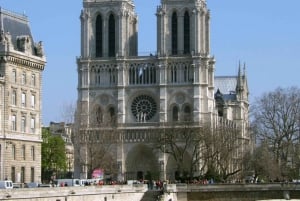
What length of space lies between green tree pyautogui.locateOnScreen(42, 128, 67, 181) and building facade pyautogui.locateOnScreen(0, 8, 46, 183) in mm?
45896

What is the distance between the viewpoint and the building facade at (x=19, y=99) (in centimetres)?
9862

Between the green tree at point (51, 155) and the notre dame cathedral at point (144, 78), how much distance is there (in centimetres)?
844

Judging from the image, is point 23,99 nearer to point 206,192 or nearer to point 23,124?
point 23,124

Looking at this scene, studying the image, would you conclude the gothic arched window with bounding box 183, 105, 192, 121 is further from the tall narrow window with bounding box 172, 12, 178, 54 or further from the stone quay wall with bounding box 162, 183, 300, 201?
the stone quay wall with bounding box 162, 183, 300, 201

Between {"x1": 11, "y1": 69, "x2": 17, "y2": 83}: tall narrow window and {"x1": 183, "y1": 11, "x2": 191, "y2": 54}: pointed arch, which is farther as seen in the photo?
{"x1": 183, "y1": 11, "x2": 191, "y2": 54}: pointed arch

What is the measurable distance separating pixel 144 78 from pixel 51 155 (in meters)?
25.1

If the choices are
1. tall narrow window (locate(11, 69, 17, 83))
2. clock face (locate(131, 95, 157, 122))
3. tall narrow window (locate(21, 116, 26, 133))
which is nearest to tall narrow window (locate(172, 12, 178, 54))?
clock face (locate(131, 95, 157, 122))

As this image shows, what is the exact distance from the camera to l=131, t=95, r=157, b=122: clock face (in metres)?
169

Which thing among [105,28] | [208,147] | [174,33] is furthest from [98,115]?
[208,147]

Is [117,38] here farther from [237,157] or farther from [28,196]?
[28,196]

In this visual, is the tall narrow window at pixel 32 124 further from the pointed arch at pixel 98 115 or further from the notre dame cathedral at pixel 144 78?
the notre dame cathedral at pixel 144 78

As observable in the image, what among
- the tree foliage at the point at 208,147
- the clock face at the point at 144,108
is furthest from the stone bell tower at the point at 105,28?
the tree foliage at the point at 208,147

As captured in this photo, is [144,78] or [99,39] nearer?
[144,78]

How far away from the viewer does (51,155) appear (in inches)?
6068
